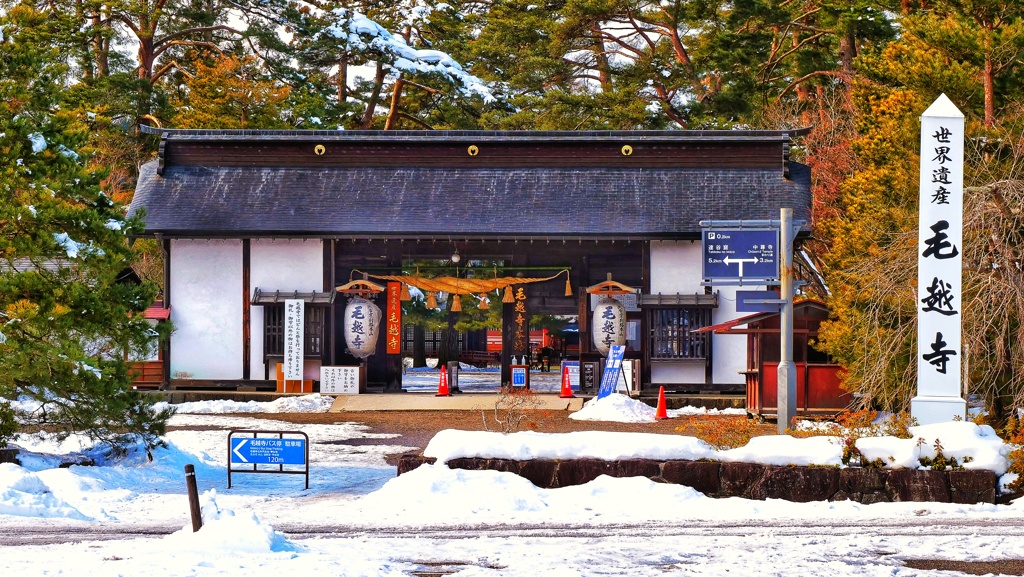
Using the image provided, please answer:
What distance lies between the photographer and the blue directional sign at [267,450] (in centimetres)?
1416

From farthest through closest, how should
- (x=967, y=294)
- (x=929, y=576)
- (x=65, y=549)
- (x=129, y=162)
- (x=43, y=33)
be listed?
(x=129, y=162), (x=43, y=33), (x=967, y=294), (x=65, y=549), (x=929, y=576)

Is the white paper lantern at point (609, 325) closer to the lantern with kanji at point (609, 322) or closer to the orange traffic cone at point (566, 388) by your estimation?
the lantern with kanji at point (609, 322)

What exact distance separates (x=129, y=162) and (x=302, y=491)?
1014 inches

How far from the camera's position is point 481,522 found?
11.6 meters

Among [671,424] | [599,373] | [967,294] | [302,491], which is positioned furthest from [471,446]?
[599,373]

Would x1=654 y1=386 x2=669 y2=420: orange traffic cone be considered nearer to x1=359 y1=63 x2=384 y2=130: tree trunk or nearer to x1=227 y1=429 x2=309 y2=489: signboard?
x1=227 y1=429 x2=309 y2=489: signboard

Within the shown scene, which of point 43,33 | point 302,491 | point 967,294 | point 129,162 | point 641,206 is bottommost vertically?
point 302,491

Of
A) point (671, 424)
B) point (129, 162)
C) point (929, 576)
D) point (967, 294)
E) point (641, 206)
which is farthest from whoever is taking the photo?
point (129, 162)

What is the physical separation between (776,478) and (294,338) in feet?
51.6

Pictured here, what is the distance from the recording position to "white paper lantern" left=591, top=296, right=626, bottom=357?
2528 centimetres

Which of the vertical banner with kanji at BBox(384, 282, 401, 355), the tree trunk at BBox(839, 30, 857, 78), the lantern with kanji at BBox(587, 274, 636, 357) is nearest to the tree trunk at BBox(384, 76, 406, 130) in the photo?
the vertical banner with kanji at BBox(384, 282, 401, 355)

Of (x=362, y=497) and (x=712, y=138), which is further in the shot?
(x=712, y=138)

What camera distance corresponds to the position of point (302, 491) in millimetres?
13883

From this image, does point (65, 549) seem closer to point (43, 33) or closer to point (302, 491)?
point (302, 491)
